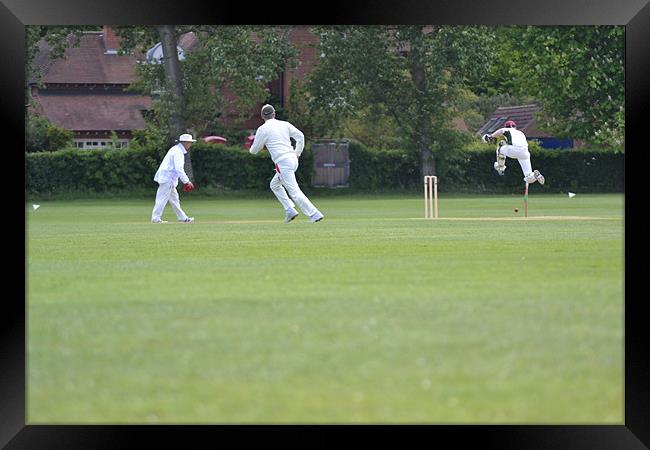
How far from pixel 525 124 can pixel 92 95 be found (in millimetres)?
23436

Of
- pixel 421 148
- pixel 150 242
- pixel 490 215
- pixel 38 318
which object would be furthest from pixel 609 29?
pixel 38 318

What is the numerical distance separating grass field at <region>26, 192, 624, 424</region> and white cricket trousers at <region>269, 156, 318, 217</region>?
256 inches

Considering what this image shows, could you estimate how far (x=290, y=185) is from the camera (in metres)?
26.2

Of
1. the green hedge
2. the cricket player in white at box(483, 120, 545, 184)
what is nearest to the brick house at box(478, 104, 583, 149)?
the green hedge

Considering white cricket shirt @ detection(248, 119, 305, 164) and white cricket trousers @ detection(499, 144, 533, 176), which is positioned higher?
white cricket shirt @ detection(248, 119, 305, 164)

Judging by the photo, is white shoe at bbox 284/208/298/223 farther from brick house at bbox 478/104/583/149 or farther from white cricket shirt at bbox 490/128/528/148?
brick house at bbox 478/104/583/149

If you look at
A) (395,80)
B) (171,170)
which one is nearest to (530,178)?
(171,170)

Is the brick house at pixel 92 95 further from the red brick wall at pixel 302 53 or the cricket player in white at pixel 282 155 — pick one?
the cricket player in white at pixel 282 155

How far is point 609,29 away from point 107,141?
34.3m

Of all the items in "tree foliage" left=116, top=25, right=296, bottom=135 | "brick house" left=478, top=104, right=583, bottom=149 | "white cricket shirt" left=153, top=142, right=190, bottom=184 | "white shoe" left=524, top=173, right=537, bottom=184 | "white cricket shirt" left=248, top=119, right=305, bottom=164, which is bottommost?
"white shoe" left=524, top=173, right=537, bottom=184

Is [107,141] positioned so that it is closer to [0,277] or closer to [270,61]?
[270,61]

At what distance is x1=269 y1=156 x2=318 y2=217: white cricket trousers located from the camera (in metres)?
25.9

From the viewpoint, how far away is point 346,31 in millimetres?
52500

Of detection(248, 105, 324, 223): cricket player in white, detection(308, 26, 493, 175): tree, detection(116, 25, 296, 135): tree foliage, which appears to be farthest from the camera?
detection(308, 26, 493, 175): tree
